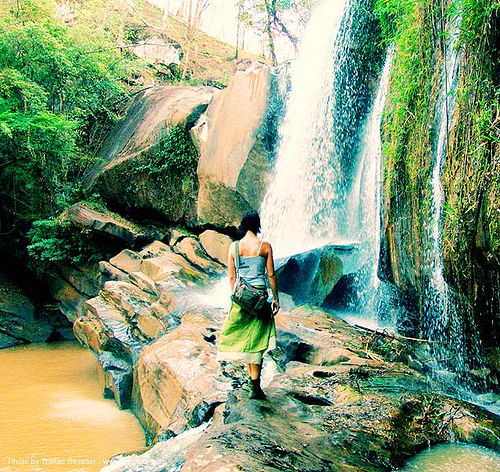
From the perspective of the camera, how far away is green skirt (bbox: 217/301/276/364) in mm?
4230

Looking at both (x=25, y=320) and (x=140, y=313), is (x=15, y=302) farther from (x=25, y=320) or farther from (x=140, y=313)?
(x=140, y=313)

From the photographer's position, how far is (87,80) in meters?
16.2

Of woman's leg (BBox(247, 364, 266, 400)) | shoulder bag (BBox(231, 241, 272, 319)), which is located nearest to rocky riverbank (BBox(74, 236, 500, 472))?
woman's leg (BBox(247, 364, 266, 400))

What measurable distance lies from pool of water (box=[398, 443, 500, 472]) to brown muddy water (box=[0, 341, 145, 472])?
13.3 feet

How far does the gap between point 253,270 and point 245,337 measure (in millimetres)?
618

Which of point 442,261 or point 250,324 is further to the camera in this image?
point 442,261

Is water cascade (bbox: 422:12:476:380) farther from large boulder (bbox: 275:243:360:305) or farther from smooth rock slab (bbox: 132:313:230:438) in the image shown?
smooth rock slab (bbox: 132:313:230:438)

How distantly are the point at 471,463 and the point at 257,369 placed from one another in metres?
1.85

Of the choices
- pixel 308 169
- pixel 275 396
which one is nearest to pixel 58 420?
pixel 275 396

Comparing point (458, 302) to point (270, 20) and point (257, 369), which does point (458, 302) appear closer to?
point (257, 369)

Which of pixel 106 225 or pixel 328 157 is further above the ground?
pixel 328 157

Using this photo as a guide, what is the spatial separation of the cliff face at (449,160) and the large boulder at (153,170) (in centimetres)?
789

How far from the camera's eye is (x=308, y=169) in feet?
39.5

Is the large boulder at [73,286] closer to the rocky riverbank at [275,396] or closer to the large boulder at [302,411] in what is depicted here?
the rocky riverbank at [275,396]
